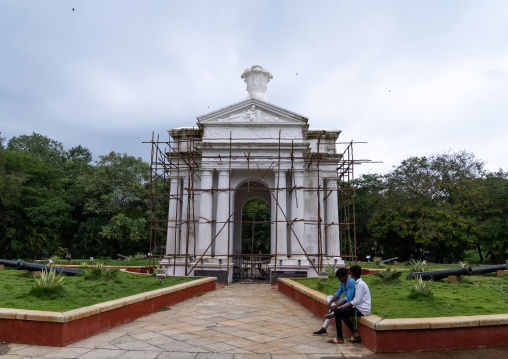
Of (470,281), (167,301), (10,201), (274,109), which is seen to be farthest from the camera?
(10,201)

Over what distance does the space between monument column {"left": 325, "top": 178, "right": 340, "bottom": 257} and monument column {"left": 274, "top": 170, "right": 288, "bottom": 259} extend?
2.82m

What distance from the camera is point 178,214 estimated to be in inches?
800

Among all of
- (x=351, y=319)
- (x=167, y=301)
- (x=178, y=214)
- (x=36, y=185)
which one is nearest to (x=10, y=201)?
(x=36, y=185)

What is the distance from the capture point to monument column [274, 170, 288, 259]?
58.4 ft

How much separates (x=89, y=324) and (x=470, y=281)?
10.2 m

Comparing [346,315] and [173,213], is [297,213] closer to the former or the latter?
[173,213]

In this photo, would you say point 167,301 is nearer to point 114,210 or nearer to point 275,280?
point 275,280

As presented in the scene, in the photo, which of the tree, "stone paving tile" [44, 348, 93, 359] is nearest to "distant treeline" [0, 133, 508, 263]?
the tree

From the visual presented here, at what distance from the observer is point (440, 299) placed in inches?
301

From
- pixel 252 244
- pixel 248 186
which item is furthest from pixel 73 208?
pixel 248 186

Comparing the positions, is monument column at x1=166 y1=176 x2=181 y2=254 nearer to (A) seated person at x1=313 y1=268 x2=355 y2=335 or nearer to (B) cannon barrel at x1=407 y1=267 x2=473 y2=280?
(B) cannon barrel at x1=407 y1=267 x2=473 y2=280

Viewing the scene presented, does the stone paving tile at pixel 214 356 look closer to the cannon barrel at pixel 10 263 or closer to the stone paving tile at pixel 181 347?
the stone paving tile at pixel 181 347

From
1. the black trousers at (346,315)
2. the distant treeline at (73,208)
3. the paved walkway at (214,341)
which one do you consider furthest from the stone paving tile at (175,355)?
the distant treeline at (73,208)

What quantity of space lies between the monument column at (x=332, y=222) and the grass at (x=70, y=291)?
407 inches
